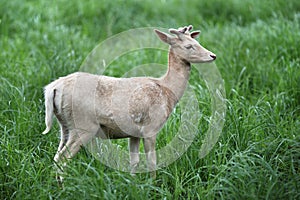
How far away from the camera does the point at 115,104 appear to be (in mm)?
3516

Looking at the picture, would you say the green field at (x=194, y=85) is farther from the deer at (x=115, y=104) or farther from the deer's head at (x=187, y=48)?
the deer's head at (x=187, y=48)

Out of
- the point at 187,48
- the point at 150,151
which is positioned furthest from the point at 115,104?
the point at 187,48

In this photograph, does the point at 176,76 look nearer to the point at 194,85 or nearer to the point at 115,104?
the point at 115,104

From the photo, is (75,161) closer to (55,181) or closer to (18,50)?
(55,181)

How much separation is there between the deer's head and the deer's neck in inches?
1.8

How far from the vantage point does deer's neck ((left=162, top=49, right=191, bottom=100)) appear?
3.70 m

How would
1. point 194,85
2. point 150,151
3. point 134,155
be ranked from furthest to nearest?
point 194,85
point 134,155
point 150,151

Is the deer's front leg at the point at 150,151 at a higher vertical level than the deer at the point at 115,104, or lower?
lower

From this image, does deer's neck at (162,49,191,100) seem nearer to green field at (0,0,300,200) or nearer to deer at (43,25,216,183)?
→ deer at (43,25,216,183)

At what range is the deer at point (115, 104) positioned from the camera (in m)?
3.51

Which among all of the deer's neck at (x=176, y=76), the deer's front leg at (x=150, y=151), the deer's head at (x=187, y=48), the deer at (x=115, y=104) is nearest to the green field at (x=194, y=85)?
the deer's front leg at (x=150, y=151)

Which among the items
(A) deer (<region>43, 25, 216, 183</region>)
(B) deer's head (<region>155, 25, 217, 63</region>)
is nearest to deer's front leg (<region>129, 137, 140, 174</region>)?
(A) deer (<region>43, 25, 216, 183</region>)

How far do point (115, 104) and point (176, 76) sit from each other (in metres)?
0.49

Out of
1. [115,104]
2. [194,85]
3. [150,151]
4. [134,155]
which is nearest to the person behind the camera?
[115,104]
